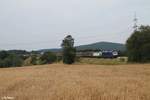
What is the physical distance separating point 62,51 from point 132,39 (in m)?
15.5

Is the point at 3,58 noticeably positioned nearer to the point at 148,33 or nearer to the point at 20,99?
the point at 148,33

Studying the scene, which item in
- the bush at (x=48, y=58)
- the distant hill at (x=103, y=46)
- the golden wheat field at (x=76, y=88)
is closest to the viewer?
the golden wheat field at (x=76, y=88)

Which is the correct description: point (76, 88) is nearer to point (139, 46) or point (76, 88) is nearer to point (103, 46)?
point (139, 46)

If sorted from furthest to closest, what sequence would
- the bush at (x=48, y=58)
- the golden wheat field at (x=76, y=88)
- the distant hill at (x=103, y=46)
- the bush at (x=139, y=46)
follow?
the distant hill at (x=103, y=46)
the bush at (x=48, y=58)
the bush at (x=139, y=46)
the golden wheat field at (x=76, y=88)

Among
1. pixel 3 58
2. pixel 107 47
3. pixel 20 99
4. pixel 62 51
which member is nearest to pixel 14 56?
pixel 3 58

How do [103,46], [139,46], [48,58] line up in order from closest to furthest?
[139,46] → [48,58] → [103,46]

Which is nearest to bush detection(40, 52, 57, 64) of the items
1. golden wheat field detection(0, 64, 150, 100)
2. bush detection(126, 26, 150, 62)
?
bush detection(126, 26, 150, 62)

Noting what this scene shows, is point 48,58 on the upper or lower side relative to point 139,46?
lower

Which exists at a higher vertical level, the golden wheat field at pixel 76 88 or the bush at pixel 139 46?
the bush at pixel 139 46

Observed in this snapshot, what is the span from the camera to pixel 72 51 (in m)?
76.1

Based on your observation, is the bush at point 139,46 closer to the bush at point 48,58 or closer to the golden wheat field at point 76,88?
the bush at point 48,58

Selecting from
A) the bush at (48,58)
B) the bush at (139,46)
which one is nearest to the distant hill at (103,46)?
the bush at (48,58)

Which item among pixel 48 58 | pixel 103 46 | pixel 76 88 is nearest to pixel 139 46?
pixel 48 58

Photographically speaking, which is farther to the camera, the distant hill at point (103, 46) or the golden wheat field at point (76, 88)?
the distant hill at point (103, 46)
